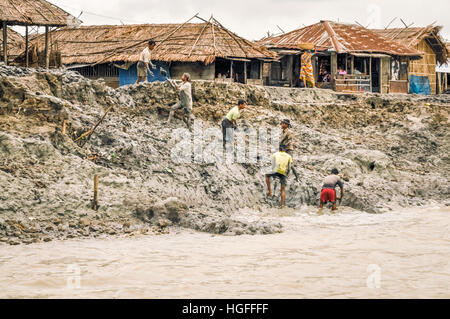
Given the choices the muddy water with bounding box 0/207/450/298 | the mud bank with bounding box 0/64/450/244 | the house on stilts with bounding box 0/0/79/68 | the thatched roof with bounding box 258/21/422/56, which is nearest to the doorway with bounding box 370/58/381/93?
the thatched roof with bounding box 258/21/422/56

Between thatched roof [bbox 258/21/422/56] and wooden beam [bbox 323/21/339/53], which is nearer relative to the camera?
wooden beam [bbox 323/21/339/53]

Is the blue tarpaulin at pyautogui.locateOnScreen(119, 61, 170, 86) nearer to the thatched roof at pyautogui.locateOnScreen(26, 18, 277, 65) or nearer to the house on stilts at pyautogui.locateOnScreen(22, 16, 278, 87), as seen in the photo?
the house on stilts at pyautogui.locateOnScreen(22, 16, 278, 87)

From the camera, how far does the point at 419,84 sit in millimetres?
29469

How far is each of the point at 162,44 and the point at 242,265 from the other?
13.6 m

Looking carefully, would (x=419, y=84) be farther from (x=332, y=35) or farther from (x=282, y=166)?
(x=282, y=166)

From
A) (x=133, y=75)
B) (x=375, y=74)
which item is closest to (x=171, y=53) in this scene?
(x=133, y=75)

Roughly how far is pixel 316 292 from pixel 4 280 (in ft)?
12.2

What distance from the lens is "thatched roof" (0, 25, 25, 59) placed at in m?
23.2

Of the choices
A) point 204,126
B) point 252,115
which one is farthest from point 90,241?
point 252,115

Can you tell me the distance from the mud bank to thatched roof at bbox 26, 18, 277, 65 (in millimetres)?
3111

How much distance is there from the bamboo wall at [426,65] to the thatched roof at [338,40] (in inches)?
112

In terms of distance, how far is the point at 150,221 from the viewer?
36.4 feet

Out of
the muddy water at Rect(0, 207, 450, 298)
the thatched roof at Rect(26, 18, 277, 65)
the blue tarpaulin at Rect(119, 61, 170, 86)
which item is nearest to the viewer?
the muddy water at Rect(0, 207, 450, 298)
